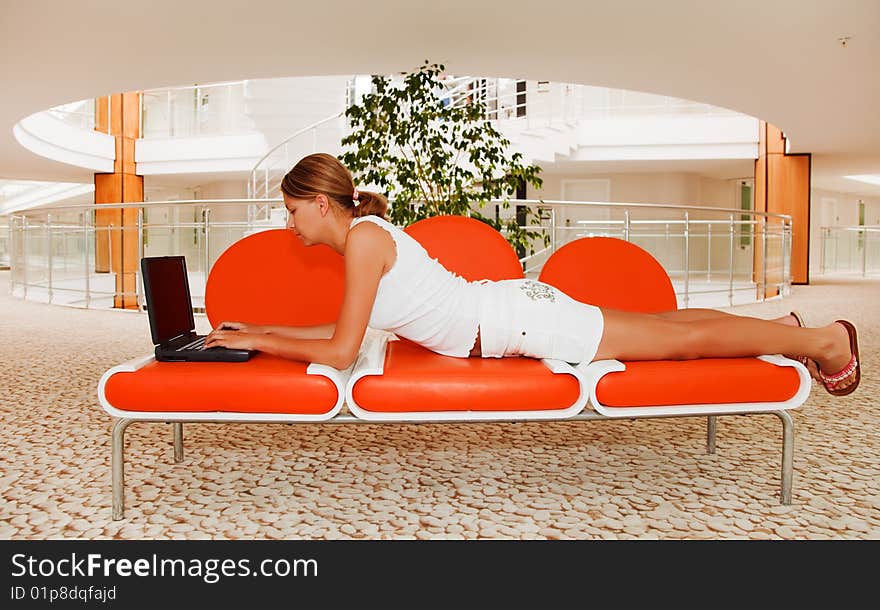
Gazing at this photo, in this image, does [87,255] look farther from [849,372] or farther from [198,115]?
[198,115]

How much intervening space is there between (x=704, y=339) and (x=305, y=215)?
1099 mm

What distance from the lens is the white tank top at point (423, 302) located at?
6.70 ft

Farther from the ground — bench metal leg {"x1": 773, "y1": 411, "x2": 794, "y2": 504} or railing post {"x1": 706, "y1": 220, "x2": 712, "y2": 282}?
railing post {"x1": 706, "y1": 220, "x2": 712, "y2": 282}

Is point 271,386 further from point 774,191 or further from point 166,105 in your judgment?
point 166,105

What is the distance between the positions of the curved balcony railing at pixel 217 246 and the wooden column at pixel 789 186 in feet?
9.77

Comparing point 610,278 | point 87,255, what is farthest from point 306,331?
point 87,255

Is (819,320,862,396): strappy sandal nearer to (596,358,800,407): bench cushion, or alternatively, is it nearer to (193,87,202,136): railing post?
(596,358,800,407): bench cushion

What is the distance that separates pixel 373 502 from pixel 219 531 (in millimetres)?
409

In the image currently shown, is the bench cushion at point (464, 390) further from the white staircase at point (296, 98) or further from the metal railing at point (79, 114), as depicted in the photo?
the metal railing at point (79, 114)

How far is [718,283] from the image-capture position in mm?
8180

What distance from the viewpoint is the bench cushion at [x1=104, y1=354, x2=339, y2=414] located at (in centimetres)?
185

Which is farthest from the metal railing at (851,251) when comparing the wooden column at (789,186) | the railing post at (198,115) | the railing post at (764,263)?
the railing post at (198,115)

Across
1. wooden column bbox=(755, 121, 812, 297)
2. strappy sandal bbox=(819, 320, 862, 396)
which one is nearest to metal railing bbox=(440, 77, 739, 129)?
wooden column bbox=(755, 121, 812, 297)
